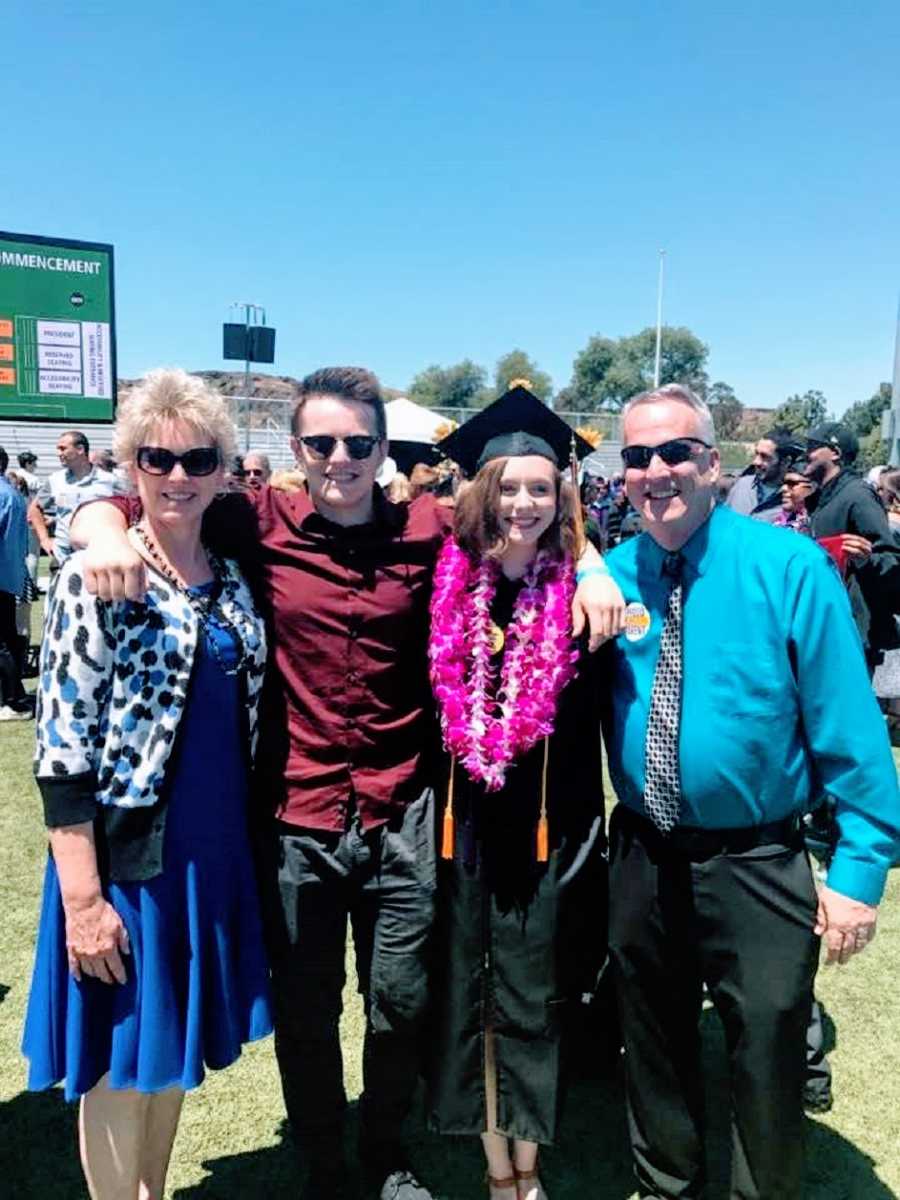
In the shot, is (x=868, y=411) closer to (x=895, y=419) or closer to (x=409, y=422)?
(x=895, y=419)

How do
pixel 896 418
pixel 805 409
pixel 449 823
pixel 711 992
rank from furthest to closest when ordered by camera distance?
pixel 805 409
pixel 896 418
pixel 449 823
pixel 711 992

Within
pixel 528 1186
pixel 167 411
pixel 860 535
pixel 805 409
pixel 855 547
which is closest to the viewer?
pixel 167 411

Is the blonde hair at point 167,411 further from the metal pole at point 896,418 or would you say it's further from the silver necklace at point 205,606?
the metal pole at point 896,418

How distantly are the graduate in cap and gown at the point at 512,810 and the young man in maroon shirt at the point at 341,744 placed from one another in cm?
9

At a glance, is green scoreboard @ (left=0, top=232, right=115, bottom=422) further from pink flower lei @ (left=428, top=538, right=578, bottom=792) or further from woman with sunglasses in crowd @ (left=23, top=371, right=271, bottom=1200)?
pink flower lei @ (left=428, top=538, right=578, bottom=792)

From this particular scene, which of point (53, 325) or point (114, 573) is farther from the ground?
point (53, 325)

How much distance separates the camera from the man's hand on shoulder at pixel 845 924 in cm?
211

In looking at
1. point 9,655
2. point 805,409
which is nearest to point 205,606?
point 9,655

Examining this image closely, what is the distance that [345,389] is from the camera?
2371 mm

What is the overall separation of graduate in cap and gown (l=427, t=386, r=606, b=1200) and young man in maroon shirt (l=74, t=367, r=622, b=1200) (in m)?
0.09

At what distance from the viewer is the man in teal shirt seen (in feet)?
6.85

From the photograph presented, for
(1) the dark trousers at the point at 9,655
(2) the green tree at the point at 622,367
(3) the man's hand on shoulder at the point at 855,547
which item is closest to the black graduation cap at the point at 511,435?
(3) the man's hand on shoulder at the point at 855,547

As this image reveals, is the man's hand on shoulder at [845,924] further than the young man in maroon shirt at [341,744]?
No

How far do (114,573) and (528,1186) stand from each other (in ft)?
6.63
